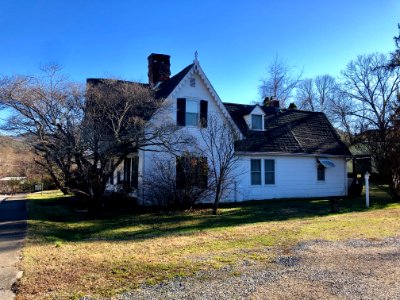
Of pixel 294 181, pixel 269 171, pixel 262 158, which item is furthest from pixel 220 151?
pixel 294 181

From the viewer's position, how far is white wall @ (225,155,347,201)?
20172 mm

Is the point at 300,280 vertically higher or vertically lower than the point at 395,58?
lower

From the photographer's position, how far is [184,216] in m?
14.5

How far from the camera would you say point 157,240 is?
9570mm

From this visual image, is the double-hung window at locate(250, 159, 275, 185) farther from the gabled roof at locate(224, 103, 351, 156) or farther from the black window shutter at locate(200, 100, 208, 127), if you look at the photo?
the black window shutter at locate(200, 100, 208, 127)

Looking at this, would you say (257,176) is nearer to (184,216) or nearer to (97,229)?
(184,216)

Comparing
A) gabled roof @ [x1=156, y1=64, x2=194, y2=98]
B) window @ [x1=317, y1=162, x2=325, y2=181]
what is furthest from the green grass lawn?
window @ [x1=317, y1=162, x2=325, y2=181]

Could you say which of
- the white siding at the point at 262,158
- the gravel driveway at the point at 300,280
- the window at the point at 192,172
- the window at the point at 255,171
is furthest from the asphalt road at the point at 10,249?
the window at the point at 255,171

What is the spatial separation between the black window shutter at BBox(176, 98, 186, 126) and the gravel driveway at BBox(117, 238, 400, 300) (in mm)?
11403

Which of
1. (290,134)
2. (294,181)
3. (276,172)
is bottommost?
(294,181)

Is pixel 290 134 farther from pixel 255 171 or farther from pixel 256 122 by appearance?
pixel 255 171

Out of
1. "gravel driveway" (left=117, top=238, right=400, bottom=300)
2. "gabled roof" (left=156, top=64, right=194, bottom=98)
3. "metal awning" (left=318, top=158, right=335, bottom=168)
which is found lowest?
"gravel driveway" (left=117, top=238, right=400, bottom=300)

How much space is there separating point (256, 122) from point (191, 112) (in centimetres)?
531

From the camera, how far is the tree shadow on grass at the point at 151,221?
421 inches
